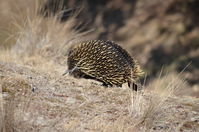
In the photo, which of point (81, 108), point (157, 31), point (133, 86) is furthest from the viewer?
point (157, 31)

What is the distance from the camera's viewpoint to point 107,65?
738cm

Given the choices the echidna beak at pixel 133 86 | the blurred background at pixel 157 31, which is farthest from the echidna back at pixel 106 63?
the blurred background at pixel 157 31

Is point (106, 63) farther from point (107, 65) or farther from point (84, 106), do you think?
point (84, 106)

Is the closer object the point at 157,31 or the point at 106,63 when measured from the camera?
the point at 106,63

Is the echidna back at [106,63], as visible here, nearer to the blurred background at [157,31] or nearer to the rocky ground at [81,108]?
the rocky ground at [81,108]

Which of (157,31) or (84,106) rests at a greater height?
(157,31)

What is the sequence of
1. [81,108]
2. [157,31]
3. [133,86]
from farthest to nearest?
1. [157,31]
2. [133,86]
3. [81,108]

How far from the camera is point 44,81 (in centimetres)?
646

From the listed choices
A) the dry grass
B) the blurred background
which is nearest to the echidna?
the dry grass

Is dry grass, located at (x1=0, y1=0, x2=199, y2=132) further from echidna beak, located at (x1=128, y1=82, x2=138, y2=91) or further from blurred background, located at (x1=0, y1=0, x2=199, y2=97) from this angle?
blurred background, located at (x1=0, y1=0, x2=199, y2=97)

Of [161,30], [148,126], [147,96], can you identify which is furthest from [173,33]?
[148,126]

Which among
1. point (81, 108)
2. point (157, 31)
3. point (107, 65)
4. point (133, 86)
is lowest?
point (81, 108)

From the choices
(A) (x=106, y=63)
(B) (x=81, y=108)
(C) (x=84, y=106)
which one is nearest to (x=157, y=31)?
(A) (x=106, y=63)

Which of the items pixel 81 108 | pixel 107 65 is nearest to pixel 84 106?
pixel 81 108
